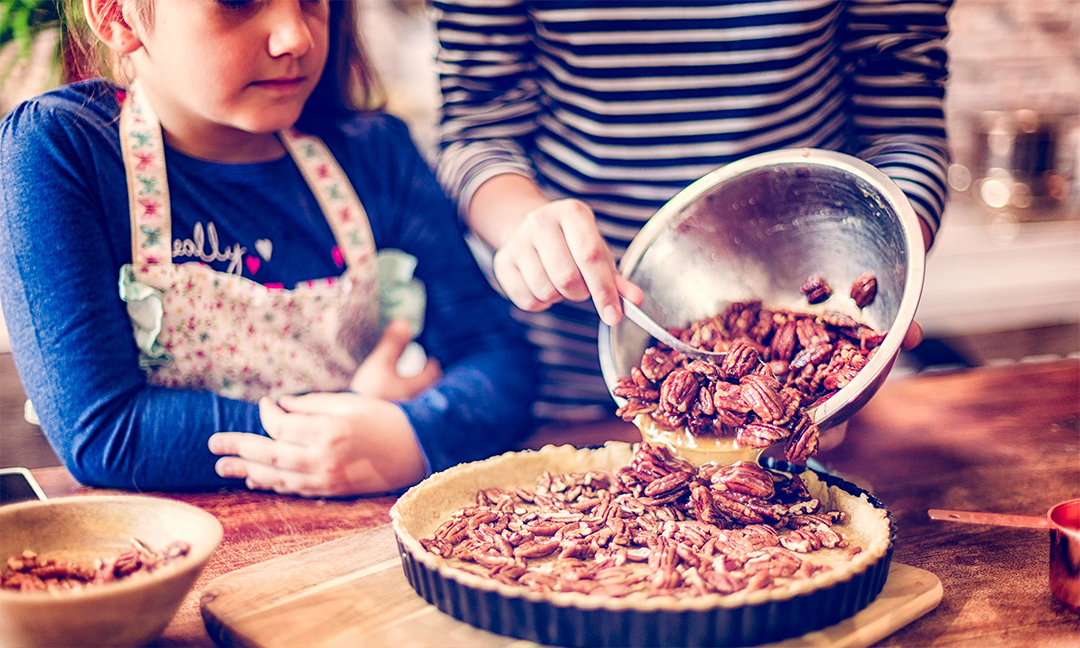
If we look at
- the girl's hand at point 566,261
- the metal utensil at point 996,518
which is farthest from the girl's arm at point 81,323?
the metal utensil at point 996,518

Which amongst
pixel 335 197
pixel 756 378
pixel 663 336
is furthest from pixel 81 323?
pixel 756 378

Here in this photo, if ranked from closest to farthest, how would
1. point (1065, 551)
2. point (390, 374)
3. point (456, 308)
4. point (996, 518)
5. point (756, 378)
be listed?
point (1065, 551) < point (996, 518) < point (756, 378) < point (390, 374) < point (456, 308)

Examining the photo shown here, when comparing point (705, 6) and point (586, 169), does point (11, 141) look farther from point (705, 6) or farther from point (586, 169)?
point (705, 6)

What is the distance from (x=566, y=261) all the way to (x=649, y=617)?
1.67 feet

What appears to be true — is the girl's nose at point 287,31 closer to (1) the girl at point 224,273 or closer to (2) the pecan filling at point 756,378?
(1) the girl at point 224,273

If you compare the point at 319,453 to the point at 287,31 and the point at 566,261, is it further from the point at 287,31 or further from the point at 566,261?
the point at 287,31

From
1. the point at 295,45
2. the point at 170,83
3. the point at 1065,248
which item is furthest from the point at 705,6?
the point at 1065,248

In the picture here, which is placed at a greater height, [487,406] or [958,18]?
[958,18]

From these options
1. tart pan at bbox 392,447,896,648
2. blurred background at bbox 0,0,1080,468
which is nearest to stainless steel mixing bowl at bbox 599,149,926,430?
tart pan at bbox 392,447,896,648

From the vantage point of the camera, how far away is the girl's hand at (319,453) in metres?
1.26

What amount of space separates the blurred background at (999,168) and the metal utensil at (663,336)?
2.38 m

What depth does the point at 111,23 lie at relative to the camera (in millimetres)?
1265

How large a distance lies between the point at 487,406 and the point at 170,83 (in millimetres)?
704

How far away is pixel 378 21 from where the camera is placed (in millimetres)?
3363
